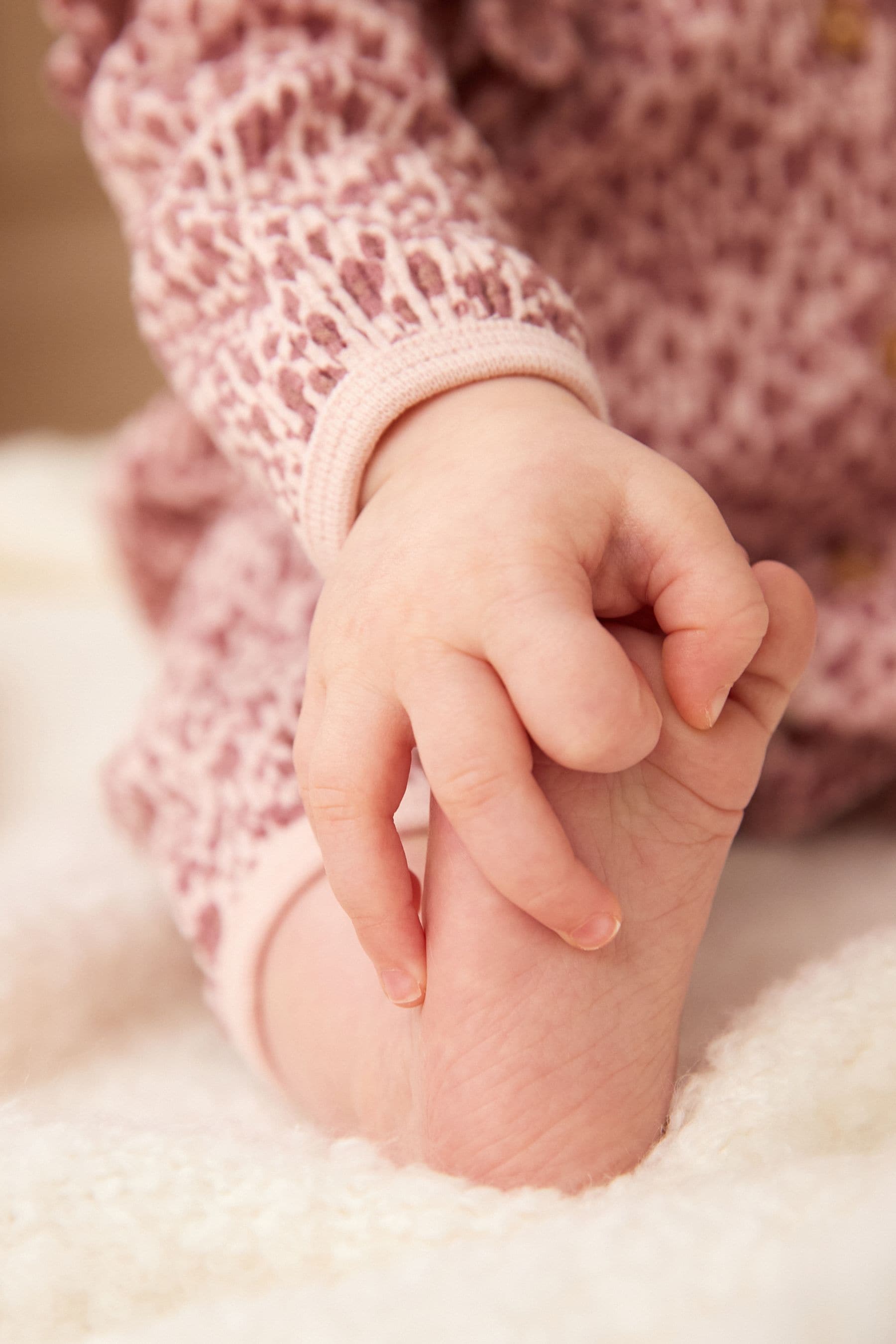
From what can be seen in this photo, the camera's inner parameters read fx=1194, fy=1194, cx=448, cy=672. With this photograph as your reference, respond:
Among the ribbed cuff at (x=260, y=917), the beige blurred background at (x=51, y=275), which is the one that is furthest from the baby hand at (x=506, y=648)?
the beige blurred background at (x=51, y=275)

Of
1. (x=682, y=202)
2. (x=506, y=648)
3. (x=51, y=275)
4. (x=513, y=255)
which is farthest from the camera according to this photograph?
(x=51, y=275)

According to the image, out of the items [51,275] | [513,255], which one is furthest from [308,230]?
[51,275]

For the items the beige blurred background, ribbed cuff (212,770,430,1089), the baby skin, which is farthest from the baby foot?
the beige blurred background

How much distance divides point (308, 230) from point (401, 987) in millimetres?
303

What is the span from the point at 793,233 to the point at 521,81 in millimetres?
175

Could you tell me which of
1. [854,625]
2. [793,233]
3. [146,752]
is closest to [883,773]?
[854,625]

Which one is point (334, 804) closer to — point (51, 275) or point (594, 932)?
point (594, 932)

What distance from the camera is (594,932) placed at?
0.36 metres

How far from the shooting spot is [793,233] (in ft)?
2.21

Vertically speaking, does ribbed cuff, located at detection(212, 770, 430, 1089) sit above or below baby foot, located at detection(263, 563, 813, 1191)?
below

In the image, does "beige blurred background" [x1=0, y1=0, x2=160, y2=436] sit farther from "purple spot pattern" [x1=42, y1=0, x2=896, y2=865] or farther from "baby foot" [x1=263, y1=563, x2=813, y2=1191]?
"baby foot" [x1=263, y1=563, x2=813, y2=1191]

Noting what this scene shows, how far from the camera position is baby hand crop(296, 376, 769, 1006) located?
1.12 feet

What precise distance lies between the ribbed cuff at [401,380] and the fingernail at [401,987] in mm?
170

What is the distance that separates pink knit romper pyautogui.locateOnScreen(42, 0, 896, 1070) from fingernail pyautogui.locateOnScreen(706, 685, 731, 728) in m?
0.15
